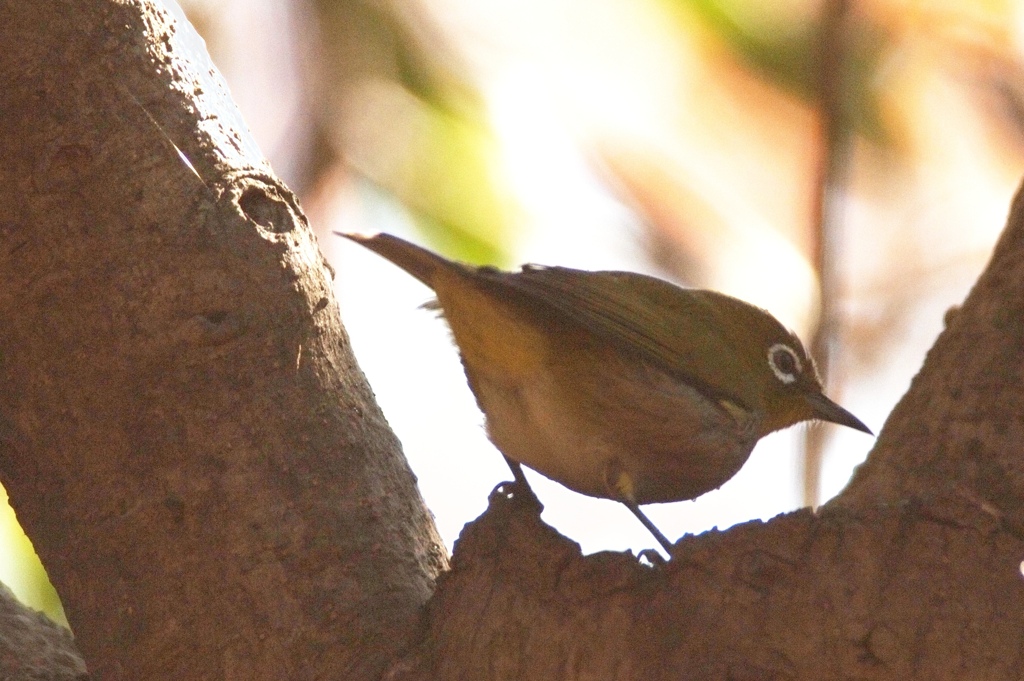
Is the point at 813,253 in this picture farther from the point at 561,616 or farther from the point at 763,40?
the point at 561,616

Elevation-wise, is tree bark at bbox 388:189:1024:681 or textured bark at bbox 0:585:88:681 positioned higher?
tree bark at bbox 388:189:1024:681

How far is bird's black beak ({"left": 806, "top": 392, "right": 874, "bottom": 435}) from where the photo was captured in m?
Result: 4.56

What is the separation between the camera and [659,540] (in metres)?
3.08

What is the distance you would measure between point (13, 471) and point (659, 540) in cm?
155

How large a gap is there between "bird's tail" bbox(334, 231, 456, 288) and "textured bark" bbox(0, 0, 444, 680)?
0.43m

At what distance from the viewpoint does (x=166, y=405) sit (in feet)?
8.41

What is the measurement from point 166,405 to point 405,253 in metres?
0.91

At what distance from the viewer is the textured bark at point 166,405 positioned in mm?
2488

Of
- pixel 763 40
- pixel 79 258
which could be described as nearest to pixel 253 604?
pixel 79 258

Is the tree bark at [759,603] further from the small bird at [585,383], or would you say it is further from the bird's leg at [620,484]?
the bird's leg at [620,484]

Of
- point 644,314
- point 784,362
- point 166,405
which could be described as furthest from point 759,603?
point 784,362

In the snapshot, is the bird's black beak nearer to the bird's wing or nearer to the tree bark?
the bird's wing

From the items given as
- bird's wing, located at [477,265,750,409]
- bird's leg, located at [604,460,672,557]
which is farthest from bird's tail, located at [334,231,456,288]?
bird's leg, located at [604,460,672,557]

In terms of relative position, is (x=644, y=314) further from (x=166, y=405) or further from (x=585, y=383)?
(x=166, y=405)
